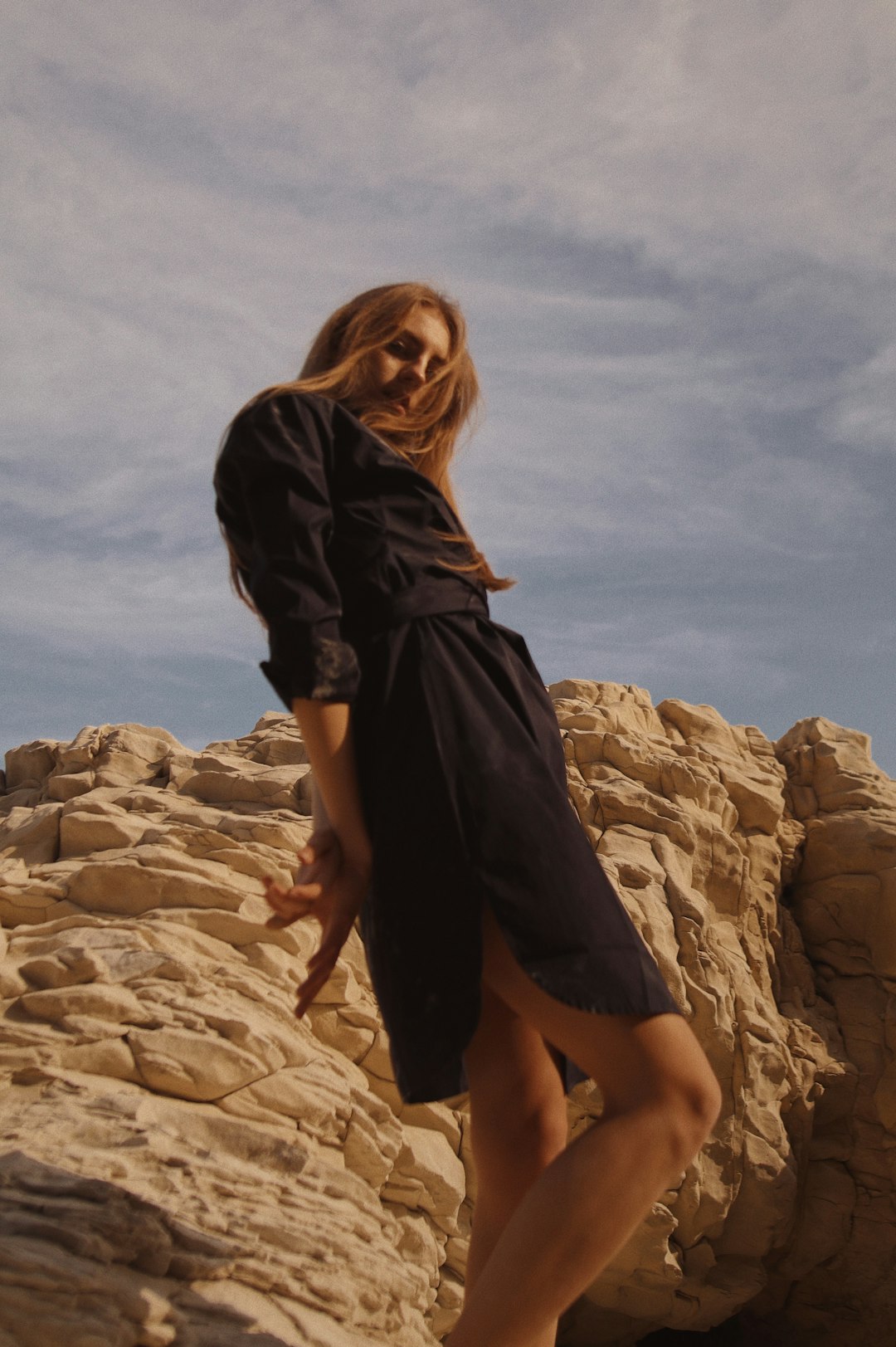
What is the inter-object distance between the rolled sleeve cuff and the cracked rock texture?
1.63m

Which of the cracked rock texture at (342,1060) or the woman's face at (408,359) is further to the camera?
the cracked rock texture at (342,1060)

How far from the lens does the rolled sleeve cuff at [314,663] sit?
2020 millimetres

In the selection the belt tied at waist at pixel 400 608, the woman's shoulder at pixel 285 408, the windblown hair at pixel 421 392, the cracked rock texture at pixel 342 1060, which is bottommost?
the cracked rock texture at pixel 342 1060

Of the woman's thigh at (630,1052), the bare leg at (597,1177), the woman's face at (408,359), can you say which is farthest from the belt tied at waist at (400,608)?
the bare leg at (597,1177)

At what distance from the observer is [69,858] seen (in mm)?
6215

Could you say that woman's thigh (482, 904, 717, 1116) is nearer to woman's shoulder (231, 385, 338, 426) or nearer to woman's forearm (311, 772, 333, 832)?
woman's forearm (311, 772, 333, 832)

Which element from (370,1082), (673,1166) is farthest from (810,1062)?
(673,1166)

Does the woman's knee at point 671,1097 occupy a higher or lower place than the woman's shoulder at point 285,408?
lower

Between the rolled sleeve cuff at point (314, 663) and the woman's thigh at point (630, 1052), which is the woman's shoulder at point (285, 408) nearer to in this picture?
the rolled sleeve cuff at point (314, 663)

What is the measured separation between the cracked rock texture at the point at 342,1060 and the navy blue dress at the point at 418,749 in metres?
1.31

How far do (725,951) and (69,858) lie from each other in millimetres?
4806

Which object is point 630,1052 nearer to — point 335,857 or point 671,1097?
point 671,1097

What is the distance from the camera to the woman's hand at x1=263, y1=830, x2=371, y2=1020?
6.53 feet

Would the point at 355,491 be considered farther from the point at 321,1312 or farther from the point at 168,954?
the point at 168,954
